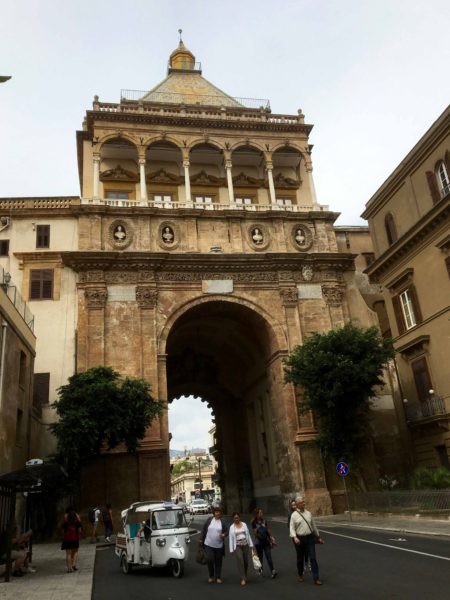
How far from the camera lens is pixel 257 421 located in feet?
115

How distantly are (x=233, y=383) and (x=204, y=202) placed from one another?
43.8ft

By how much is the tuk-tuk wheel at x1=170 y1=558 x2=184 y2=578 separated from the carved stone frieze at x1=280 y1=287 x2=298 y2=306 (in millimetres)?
19567

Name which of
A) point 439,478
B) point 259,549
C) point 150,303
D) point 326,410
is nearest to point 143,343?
point 150,303

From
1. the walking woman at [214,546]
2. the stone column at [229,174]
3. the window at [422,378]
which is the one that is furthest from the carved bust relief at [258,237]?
the walking woman at [214,546]

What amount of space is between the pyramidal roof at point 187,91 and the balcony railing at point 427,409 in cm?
2405

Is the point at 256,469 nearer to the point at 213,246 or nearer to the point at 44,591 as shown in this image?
the point at 213,246

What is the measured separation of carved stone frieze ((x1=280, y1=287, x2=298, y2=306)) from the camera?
3061 centimetres

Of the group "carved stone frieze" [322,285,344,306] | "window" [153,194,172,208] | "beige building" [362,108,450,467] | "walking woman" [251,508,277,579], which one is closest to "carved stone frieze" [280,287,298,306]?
"carved stone frieze" [322,285,344,306]

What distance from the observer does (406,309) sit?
28250 millimetres

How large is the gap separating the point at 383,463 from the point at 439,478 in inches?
325

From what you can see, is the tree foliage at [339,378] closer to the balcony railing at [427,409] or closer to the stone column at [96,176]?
the balcony railing at [427,409]

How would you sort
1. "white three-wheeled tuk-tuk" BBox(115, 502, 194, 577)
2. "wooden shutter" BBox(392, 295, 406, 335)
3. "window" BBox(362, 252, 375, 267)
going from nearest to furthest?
"white three-wheeled tuk-tuk" BBox(115, 502, 194, 577) → "wooden shutter" BBox(392, 295, 406, 335) → "window" BBox(362, 252, 375, 267)

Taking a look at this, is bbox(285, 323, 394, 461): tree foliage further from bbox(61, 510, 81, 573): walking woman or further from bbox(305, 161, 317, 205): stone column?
bbox(61, 510, 81, 573): walking woman

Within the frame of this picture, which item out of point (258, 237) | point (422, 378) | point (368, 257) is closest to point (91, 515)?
point (422, 378)
